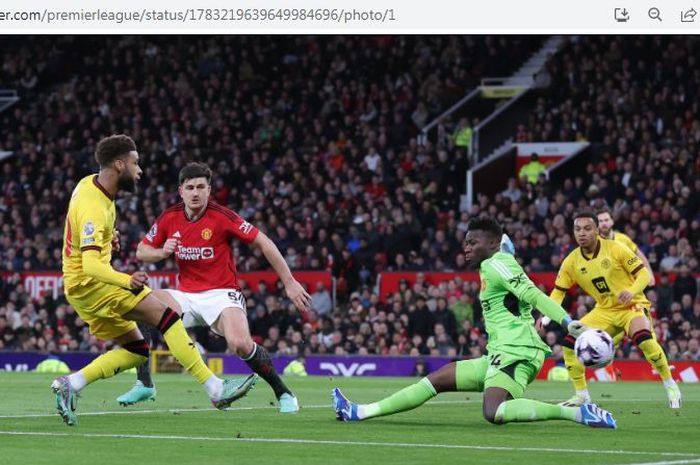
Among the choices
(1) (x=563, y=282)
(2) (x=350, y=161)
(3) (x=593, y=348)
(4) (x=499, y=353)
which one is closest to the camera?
(3) (x=593, y=348)

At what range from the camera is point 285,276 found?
40.5 feet

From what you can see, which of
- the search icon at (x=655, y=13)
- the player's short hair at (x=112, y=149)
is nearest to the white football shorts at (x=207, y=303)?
the player's short hair at (x=112, y=149)

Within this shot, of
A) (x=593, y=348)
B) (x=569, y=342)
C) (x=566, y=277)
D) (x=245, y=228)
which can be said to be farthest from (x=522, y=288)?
(x=566, y=277)

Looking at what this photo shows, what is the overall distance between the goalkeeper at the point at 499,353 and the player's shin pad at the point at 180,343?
4.65 feet

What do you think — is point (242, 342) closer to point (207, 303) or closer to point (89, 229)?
point (207, 303)

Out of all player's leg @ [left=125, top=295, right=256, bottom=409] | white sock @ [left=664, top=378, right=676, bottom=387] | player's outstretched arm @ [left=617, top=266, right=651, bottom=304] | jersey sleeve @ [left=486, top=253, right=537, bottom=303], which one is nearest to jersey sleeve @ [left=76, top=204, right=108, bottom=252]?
player's leg @ [left=125, top=295, right=256, bottom=409]

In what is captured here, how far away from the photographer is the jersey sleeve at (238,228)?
12797mm

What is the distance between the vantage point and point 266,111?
1513 inches

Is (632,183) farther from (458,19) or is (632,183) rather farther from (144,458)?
(144,458)

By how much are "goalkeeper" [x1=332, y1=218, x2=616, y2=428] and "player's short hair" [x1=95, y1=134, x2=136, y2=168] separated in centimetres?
290

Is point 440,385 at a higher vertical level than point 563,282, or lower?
lower

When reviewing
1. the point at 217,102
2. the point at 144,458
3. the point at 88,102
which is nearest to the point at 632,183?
the point at 217,102

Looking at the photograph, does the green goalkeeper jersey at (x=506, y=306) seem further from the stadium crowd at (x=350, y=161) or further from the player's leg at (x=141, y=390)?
the stadium crowd at (x=350, y=161)

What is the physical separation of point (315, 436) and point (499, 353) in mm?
1665
